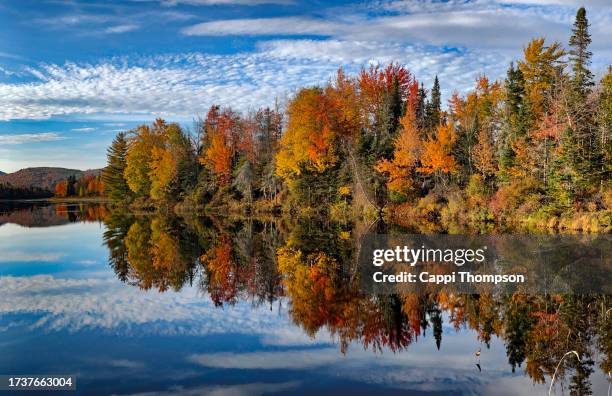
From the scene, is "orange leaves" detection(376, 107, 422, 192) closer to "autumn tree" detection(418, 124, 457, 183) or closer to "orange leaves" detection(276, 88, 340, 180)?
"autumn tree" detection(418, 124, 457, 183)

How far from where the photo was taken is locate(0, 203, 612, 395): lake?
28.7 ft

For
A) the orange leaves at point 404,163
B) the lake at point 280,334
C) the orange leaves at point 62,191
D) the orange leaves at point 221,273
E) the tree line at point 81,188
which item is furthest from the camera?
the orange leaves at point 62,191

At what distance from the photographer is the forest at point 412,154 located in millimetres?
36281

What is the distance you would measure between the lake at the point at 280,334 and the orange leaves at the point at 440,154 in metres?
27.1

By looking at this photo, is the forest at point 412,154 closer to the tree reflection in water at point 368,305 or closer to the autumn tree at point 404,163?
the autumn tree at point 404,163

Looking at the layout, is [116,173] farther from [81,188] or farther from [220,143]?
[81,188]

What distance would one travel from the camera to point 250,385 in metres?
8.53

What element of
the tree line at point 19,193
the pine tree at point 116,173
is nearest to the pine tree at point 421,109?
the pine tree at point 116,173

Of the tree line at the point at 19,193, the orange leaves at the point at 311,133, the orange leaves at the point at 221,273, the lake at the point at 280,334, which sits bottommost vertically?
the lake at the point at 280,334

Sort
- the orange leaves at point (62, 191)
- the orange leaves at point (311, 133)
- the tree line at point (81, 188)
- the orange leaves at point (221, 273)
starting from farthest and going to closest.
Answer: the orange leaves at point (62, 191), the tree line at point (81, 188), the orange leaves at point (311, 133), the orange leaves at point (221, 273)

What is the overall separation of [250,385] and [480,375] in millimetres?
4278

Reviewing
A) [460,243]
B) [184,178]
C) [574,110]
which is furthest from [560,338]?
[184,178]

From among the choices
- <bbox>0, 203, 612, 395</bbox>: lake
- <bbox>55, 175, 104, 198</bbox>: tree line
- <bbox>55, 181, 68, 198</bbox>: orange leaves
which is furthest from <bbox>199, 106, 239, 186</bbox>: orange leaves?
<bbox>55, 181, 68, 198</bbox>: orange leaves

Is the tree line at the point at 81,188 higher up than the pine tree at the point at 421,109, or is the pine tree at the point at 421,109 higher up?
the pine tree at the point at 421,109
